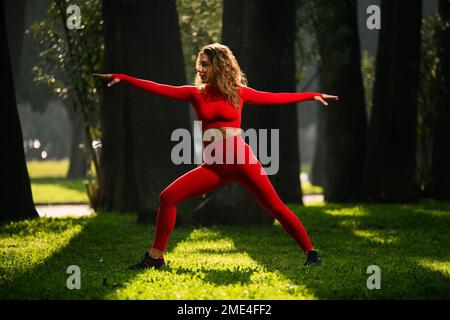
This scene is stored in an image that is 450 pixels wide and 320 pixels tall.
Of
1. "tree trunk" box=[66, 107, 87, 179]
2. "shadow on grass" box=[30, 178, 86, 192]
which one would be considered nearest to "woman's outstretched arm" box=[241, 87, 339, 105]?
"shadow on grass" box=[30, 178, 86, 192]

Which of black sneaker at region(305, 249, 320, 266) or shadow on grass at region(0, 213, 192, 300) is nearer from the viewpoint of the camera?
shadow on grass at region(0, 213, 192, 300)

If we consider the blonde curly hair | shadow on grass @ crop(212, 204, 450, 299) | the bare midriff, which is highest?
the blonde curly hair

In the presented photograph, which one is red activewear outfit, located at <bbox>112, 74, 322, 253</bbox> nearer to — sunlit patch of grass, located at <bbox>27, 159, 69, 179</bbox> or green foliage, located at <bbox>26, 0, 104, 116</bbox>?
green foliage, located at <bbox>26, 0, 104, 116</bbox>

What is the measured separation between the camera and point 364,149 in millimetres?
20188

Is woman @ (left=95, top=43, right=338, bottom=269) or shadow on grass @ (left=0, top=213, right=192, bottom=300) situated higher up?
woman @ (left=95, top=43, right=338, bottom=269)

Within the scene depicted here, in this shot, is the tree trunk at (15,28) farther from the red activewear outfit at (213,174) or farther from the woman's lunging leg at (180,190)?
the woman's lunging leg at (180,190)

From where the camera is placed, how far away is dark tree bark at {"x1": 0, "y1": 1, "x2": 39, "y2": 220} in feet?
46.9

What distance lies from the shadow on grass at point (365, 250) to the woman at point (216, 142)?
87 centimetres

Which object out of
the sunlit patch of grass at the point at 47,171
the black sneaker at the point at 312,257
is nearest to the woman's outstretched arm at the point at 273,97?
the black sneaker at the point at 312,257

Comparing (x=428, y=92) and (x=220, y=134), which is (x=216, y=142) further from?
(x=428, y=92)

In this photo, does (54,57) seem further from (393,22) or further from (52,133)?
(52,133)

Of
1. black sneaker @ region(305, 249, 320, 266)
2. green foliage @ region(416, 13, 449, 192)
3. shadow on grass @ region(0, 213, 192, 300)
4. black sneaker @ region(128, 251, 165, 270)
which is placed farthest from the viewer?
green foliage @ region(416, 13, 449, 192)

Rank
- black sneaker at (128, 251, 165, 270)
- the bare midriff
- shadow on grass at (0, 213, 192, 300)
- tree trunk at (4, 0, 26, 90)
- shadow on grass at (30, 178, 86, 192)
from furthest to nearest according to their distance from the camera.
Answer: shadow on grass at (30, 178, 86, 192) < tree trunk at (4, 0, 26, 90) < black sneaker at (128, 251, 165, 270) < the bare midriff < shadow on grass at (0, 213, 192, 300)

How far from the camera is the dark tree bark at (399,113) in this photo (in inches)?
700
